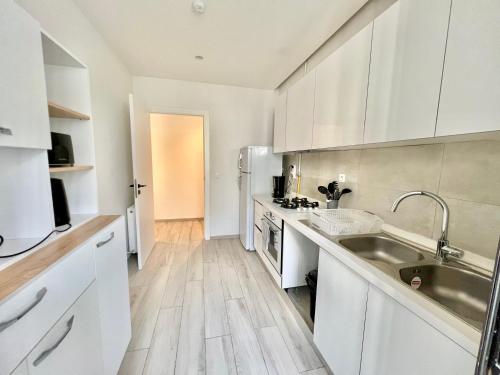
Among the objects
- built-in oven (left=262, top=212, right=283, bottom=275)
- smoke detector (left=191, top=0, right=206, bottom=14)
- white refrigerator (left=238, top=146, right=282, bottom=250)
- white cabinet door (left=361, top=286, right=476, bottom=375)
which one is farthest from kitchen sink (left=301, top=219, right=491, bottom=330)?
smoke detector (left=191, top=0, right=206, bottom=14)

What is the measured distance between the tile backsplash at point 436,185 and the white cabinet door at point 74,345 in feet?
5.85

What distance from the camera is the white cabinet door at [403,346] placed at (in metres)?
0.65

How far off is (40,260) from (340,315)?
4.63 ft

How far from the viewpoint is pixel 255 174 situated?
2.94 meters

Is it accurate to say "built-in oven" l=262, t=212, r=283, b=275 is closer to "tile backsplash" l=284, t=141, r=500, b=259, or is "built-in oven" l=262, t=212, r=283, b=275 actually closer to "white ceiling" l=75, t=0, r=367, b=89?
"tile backsplash" l=284, t=141, r=500, b=259

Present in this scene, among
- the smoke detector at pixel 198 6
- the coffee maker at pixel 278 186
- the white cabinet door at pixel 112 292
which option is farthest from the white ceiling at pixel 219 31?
the white cabinet door at pixel 112 292

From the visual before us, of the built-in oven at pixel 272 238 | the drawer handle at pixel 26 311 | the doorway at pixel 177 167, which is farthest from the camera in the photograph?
the doorway at pixel 177 167

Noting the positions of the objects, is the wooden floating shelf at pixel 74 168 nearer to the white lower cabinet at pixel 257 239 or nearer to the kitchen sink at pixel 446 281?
the kitchen sink at pixel 446 281

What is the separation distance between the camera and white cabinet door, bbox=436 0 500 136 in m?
0.71

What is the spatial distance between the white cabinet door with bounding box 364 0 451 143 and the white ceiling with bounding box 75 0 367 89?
0.76 metres

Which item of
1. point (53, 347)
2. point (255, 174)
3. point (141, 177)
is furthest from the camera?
point (255, 174)

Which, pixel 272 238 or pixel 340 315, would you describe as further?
pixel 272 238

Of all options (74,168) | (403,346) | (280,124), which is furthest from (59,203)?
(280,124)

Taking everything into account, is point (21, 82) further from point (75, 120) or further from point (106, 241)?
point (106, 241)
